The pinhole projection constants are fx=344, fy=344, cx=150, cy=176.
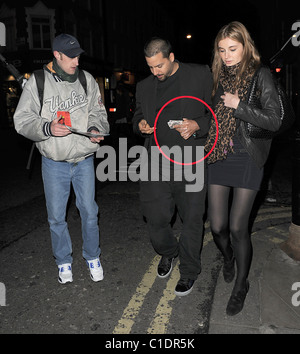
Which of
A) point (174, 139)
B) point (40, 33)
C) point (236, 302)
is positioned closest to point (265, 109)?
point (174, 139)

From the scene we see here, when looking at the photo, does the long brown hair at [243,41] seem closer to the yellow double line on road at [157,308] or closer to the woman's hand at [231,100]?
the woman's hand at [231,100]

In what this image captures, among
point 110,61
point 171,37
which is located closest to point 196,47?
point 171,37

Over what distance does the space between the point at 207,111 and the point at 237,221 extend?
99cm

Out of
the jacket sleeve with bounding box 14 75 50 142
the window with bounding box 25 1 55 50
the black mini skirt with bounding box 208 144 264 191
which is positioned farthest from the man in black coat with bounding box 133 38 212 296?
the window with bounding box 25 1 55 50

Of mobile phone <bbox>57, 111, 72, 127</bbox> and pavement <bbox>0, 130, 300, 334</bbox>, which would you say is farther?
mobile phone <bbox>57, 111, 72, 127</bbox>

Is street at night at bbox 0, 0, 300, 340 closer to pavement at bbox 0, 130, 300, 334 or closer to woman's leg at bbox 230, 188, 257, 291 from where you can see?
pavement at bbox 0, 130, 300, 334

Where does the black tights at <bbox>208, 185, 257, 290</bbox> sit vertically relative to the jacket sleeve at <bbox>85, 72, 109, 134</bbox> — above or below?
below

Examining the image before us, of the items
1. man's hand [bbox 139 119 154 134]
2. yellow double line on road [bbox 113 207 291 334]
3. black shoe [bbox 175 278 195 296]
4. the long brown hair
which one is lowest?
yellow double line on road [bbox 113 207 291 334]

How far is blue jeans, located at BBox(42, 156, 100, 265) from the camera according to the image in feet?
10.6

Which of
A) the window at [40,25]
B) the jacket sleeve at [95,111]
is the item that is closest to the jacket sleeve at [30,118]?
the jacket sleeve at [95,111]

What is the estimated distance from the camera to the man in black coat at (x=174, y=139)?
2.94m

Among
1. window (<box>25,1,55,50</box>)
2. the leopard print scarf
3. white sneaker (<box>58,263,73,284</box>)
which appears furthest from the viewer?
window (<box>25,1,55,50</box>)

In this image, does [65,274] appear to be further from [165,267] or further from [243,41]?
[243,41]
